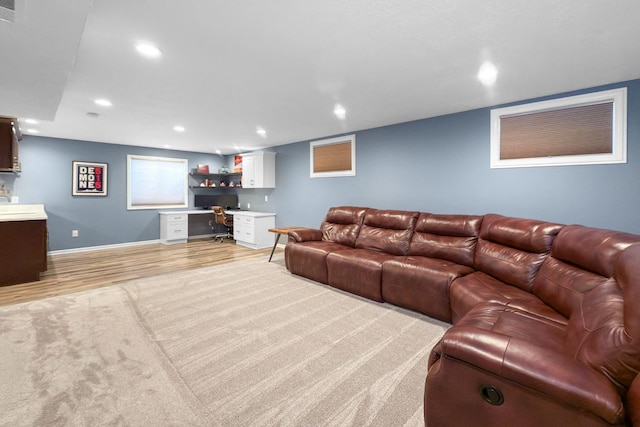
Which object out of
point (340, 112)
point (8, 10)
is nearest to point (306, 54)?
point (340, 112)

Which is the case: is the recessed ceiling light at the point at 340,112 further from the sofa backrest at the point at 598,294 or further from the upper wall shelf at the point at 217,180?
the upper wall shelf at the point at 217,180

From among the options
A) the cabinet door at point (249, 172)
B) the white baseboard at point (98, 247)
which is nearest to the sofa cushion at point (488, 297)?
the cabinet door at point (249, 172)

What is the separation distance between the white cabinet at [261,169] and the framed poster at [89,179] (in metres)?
3.08

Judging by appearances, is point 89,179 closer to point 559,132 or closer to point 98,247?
point 98,247

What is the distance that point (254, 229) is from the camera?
249 inches

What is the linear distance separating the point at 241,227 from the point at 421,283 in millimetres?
4891

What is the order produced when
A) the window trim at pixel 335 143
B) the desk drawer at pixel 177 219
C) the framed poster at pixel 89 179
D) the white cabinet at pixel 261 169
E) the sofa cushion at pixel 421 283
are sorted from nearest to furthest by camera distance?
1. the sofa cushion at pixel 421 283
2. the window trim at pixel 335 143
3. the framed poster at pixel 89 179
4. the white cabinet at pixel 261 169
5. the desk drawer at pixel 177 219

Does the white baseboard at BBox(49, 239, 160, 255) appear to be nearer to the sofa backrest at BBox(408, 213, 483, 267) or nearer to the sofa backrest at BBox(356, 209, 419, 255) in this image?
the sofa backrest at BBox(356, 209, 419, 255)

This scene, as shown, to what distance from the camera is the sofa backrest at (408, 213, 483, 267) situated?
312cm

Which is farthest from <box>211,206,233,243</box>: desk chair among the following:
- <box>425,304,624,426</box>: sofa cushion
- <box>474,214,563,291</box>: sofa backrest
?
<box>425,304,624,426</box>: sofa cushion

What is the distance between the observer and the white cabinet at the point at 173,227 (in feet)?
21.8

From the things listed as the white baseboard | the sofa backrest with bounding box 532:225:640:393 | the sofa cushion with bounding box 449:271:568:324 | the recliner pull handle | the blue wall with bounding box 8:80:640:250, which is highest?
the blue wall with bounding box 8:80:640:250

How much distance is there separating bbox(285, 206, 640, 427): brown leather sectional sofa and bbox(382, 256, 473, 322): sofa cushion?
0.01 m

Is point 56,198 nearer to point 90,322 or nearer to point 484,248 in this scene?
point 90,322
